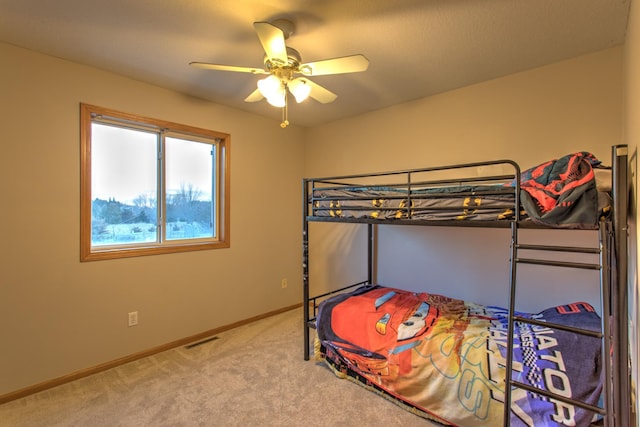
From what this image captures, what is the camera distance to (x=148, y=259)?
108 inches

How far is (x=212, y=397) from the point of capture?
84.0 inches

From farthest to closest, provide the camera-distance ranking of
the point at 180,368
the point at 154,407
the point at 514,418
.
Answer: the point at 180,368
the point at 154,407
the point at 514,418

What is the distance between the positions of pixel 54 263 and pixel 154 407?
1.28 meters

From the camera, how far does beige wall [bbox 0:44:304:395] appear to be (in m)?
2.10

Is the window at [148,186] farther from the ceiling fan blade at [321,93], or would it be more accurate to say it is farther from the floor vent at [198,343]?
the ceiling fan blade at [321,93]

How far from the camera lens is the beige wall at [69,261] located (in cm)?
210

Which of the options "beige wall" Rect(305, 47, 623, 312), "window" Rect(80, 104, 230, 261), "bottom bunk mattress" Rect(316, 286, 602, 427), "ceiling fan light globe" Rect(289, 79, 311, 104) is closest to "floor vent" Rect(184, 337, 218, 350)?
"window" Rect(80, 104, 230, 261)

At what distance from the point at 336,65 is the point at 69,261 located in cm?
240

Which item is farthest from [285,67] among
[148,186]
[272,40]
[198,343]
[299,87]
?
[198,343]

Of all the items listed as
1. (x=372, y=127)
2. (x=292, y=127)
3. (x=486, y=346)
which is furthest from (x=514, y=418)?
(x=292, y=127)

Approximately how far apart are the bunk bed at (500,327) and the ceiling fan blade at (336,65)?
29.0 inches

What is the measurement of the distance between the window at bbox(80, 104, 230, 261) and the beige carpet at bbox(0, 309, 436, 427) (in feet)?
3.17

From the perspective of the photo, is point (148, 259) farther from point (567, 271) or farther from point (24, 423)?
point (567, 271)

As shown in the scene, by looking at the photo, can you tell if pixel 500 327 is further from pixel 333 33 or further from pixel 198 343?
pixel 198 343
